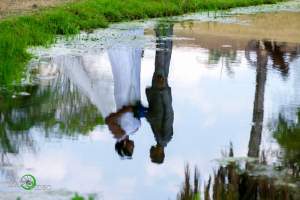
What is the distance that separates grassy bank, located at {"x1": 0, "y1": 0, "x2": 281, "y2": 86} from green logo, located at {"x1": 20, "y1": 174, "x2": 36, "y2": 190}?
4.00m

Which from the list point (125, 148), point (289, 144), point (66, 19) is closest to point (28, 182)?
point (125, 148)

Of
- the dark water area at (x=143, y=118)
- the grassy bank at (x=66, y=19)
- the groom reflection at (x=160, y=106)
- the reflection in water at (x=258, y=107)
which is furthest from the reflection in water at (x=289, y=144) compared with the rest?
the grassy bank at (x=66, y=19)

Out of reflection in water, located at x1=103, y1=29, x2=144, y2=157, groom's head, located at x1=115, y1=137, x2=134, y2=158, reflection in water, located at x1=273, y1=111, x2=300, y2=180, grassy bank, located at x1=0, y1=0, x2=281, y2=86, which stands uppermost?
grassy bank, located at x1=0, y1=0, x2=281, y2=86

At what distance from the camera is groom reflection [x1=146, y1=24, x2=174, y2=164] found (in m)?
8.13

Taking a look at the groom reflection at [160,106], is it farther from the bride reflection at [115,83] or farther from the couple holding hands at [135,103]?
the bride reflection at [115,83]

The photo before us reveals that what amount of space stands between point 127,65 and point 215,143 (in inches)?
164

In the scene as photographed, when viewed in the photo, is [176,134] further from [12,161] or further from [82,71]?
[82,71]

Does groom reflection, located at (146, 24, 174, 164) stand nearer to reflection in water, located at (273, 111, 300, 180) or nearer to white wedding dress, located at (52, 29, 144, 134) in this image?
white wedding dress, located at (52, 29, 144, 134)

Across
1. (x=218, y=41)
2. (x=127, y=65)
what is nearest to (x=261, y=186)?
(x=127, y=65)

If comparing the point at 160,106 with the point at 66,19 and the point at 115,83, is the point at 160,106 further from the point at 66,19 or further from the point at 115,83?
the point at 66,19

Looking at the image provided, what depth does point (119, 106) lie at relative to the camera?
32.4 feet

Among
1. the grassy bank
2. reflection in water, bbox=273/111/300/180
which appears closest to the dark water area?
reflection in water, bbox=273/111/300/180

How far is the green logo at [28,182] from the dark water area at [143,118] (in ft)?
0.20

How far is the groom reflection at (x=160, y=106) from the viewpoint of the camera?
26.7 ft
